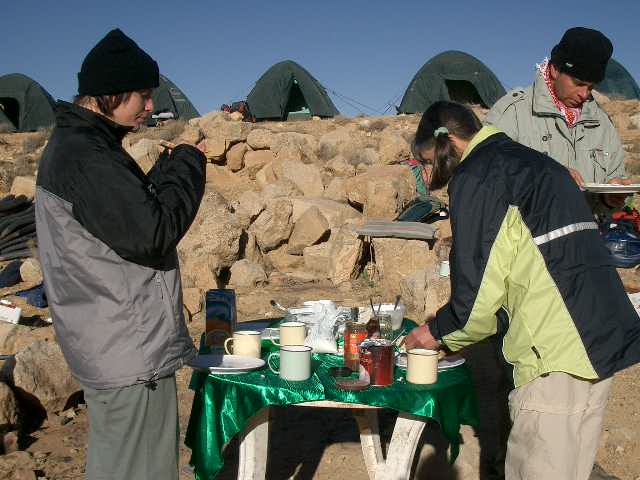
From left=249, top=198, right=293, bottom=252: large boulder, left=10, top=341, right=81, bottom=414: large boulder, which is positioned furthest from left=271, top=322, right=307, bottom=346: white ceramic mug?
left=249, top=198, right=293, bottom=252: large boulder

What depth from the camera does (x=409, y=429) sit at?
2.70m

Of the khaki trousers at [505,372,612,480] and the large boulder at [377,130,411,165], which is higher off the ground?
the large boulder at [377,130,411,165]

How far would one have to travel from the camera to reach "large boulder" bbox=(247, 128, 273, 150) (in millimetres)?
13758

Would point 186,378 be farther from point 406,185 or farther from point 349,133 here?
point 349,133

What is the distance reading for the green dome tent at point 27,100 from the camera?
2436cm

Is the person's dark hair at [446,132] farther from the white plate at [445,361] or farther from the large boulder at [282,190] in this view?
the large boulder at [282,190]

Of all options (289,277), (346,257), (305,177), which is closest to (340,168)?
(305,177)

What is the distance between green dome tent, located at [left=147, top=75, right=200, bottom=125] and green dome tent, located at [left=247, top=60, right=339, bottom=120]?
2713 mm

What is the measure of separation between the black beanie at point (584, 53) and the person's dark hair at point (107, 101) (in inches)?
73.4

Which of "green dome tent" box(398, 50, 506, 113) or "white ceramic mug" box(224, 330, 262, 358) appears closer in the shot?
"white ceramic mug" box(224, 330, 262, 358)

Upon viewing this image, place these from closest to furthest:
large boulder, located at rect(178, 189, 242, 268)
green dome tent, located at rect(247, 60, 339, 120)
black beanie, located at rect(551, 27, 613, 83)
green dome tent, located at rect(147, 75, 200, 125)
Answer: black beanie, located at rect(551, 27, 613, 83)
large boulder, located at rect(178, 189, 242, 268)
green dome tent, located at rect(247, 60, 339, 120)
green dome tent, located at rect(147, 75, 200, 125)

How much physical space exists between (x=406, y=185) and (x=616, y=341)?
24.9ft

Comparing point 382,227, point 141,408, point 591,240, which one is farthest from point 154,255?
point 382,227

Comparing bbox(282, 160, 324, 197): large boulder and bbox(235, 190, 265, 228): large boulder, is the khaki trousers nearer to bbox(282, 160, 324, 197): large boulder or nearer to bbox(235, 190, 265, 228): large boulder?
bbox(235, 190, 265, 228): large boulder
